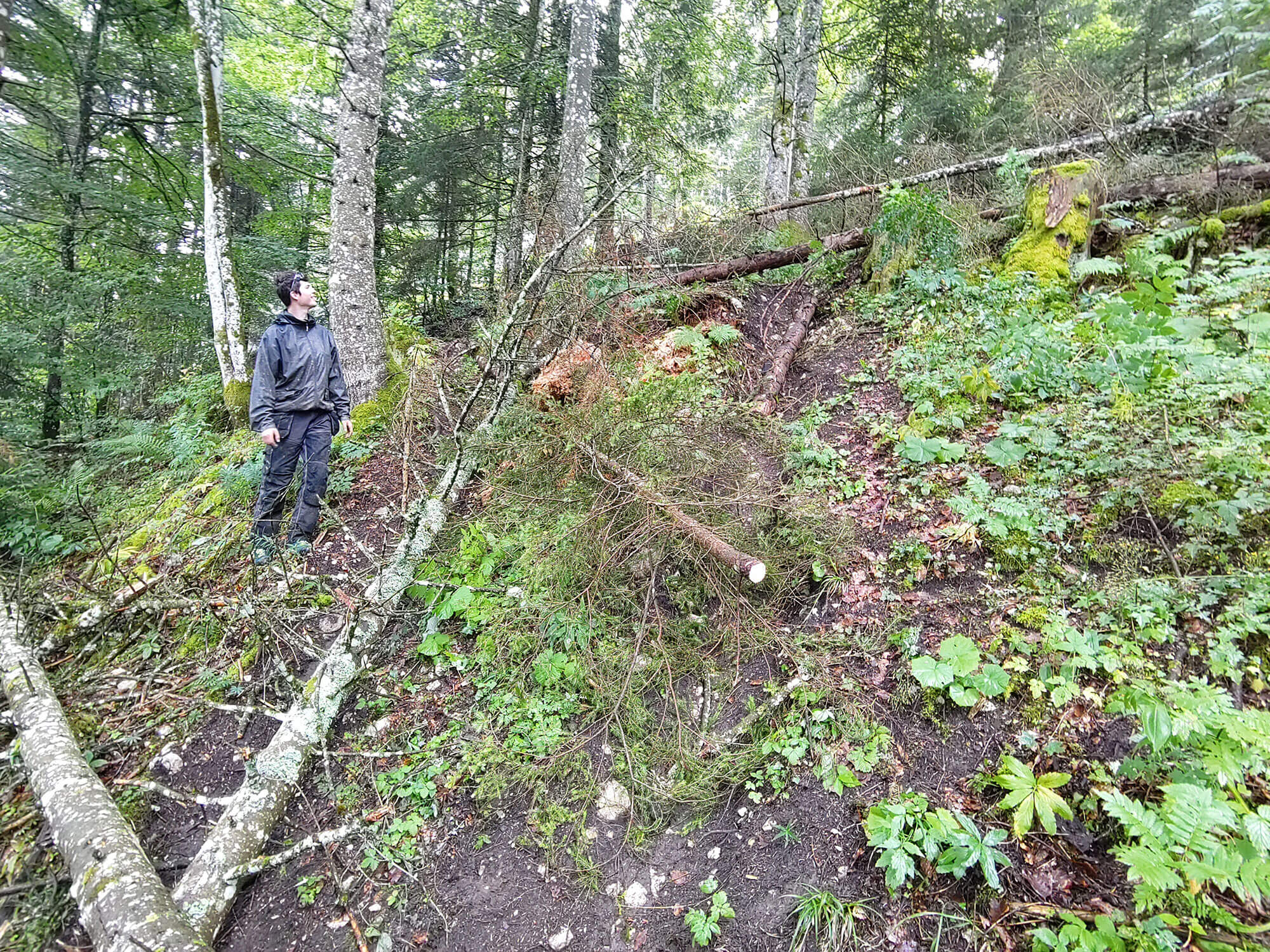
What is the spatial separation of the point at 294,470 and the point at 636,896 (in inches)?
168

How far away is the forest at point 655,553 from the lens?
2.35 m

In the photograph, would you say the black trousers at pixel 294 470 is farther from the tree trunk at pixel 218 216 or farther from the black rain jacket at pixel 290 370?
the tree trunk at pixel 218 216

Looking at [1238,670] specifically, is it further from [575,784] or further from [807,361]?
[807,361]

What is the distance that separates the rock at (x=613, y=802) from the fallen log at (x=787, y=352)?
313 cm

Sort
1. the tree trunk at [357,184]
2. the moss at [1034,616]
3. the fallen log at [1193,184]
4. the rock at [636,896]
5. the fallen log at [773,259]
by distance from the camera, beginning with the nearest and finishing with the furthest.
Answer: the rock at [636,896] → the moss at [1034,616] → the fallen log at [1193,184] → the tree trunk at [357,184] → the fallen log at [773,259]

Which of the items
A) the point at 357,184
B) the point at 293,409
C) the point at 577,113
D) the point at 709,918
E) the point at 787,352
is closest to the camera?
the point at 709,918

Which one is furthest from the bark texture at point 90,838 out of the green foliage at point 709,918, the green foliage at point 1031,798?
the green foliage at point 1031,798

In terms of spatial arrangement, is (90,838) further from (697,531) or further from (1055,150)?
(1055,150)

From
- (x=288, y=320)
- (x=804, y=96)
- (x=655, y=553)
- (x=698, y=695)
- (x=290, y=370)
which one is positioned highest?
(x=804, y=96)

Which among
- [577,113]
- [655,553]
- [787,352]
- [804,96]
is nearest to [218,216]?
[577,113]

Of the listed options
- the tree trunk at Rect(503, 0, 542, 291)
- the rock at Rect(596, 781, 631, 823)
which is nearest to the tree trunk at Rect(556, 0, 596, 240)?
the tree trunk at Rect(503, 0, 542, 291)

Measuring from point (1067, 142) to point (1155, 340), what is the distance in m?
5.68

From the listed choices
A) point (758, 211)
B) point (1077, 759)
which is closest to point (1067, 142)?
point (758, 211)

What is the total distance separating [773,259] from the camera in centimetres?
718
